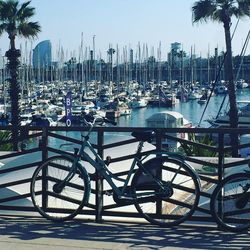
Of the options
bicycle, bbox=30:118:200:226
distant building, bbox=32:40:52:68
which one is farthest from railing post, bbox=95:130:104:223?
distant building, bbox=32:40:52:68

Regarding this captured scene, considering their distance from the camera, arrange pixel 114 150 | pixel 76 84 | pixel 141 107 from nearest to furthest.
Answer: pixel 114 150, pixel 141 107, pixel 76 84

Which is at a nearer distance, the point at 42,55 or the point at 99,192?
the point at 99,192

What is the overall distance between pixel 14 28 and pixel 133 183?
Result: 3161 cm

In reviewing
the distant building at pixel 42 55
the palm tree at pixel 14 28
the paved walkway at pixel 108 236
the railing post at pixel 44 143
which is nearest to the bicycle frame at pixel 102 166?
the paved walkway at pixel 108 236

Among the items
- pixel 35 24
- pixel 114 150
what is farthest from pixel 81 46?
pixel 114 150

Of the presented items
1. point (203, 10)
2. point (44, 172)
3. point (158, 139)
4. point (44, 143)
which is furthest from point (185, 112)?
point (158, 139)

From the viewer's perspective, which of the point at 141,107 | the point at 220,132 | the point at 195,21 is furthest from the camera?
the point at 141,107

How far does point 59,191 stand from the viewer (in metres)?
6.89

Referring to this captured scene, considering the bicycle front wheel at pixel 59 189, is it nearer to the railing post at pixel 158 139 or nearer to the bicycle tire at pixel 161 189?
the bicycle tire at pixel 161 189

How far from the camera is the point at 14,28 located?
120ft

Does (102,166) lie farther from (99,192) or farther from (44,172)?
(44,172)

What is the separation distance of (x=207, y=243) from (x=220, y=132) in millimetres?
1303

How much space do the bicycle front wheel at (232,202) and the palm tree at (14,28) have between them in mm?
30611

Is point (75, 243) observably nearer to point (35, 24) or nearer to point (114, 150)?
point (114, 150)
